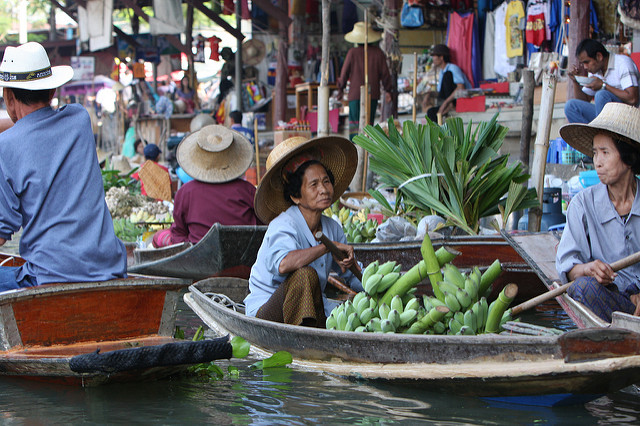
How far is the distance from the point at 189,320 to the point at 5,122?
5.86ft

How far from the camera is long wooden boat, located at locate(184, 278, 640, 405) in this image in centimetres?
263

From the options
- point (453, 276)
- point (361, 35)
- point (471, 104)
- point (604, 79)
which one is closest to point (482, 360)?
point (453, 276)

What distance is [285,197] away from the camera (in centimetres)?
405

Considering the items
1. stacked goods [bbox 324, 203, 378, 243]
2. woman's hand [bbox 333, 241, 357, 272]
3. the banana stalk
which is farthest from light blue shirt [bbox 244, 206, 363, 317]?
stacked goods [bbox 324, 203, 378, 243]

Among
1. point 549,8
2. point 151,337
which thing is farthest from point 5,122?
point 549,8

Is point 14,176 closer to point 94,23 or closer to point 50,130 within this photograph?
point 50,130

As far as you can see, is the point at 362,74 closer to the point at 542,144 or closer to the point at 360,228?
the point at 360,228

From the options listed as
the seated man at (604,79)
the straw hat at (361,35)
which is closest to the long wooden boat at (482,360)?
the seated man at (604,79)

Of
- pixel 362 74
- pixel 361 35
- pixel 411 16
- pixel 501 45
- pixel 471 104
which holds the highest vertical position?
pixel 411 16

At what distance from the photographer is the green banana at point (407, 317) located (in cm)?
328

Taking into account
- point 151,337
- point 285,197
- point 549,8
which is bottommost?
point 151,337

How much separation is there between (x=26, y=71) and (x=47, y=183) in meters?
0.47

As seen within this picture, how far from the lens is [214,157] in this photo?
5.80 metres

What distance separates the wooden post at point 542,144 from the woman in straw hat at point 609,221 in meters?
2.11
